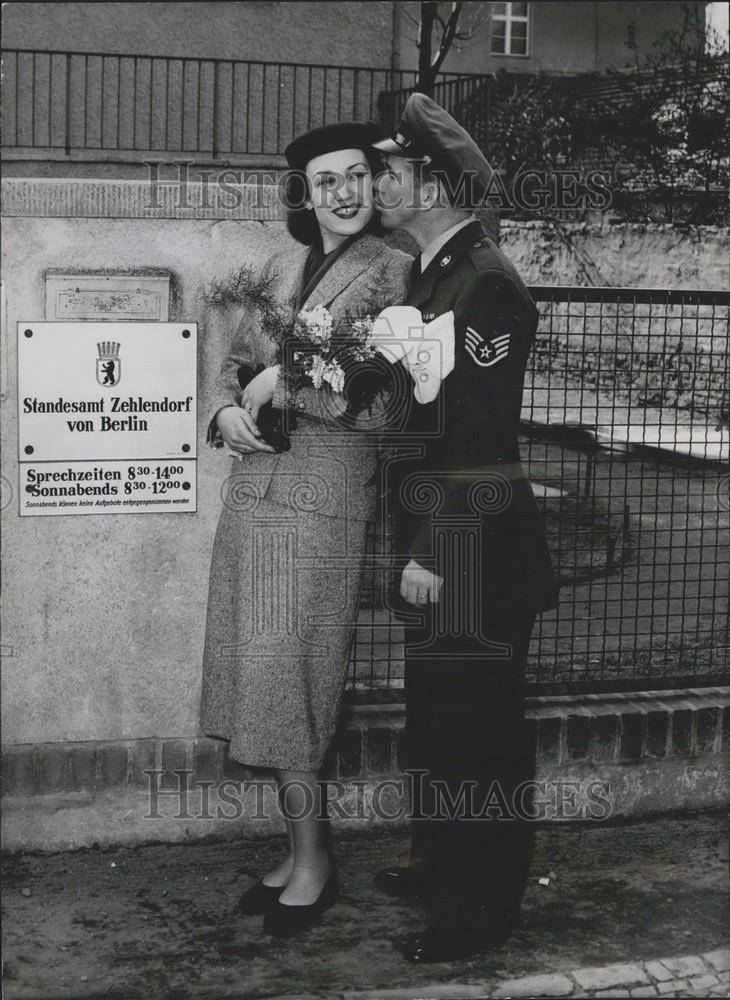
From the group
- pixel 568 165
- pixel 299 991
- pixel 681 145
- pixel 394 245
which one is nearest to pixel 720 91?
pixel 681 145

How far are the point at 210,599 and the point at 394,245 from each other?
128 centimetres

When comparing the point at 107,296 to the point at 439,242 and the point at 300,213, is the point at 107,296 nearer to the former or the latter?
the point at 300,213

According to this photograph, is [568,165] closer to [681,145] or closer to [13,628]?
[681,145]

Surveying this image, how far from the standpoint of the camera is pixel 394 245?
4.29 metres

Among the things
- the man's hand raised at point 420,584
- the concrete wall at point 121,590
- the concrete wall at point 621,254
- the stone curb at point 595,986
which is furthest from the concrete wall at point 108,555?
the concrete wall at point 621,254

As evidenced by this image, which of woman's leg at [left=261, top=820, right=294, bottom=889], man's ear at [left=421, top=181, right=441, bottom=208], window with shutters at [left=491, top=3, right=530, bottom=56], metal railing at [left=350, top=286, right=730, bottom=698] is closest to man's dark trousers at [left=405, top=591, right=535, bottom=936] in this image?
woman's leg at [left=261, top=820, right=294, bottom=889]

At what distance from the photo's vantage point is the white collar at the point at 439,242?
12.3 ft

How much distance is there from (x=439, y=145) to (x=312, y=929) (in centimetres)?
226

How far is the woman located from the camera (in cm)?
386

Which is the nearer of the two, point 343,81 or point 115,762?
point 115,762

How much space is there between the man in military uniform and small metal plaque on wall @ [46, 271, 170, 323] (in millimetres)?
789

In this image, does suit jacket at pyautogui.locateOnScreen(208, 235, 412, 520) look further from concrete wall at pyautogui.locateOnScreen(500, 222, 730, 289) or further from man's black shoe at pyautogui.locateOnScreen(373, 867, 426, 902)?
concrete wall at pyautogui.locateOnScreen(500, 222, 730, 289)

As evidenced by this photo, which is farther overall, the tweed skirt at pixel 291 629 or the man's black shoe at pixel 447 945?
the tweed skirt at pixel 291 629

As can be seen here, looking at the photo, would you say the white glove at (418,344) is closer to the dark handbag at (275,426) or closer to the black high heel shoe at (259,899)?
the dark handbag at (275,426)
